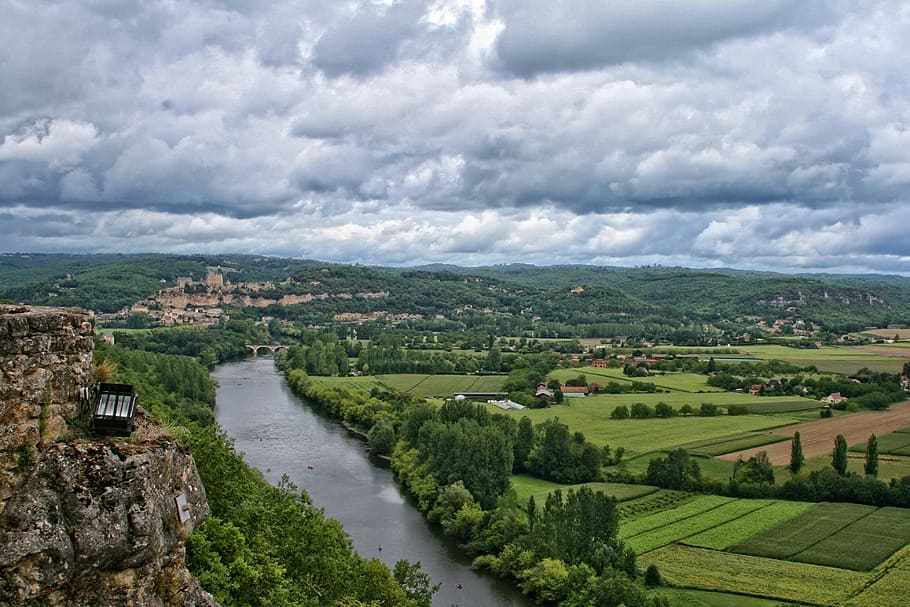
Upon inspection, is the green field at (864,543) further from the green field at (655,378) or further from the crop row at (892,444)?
the green field at (655,378)

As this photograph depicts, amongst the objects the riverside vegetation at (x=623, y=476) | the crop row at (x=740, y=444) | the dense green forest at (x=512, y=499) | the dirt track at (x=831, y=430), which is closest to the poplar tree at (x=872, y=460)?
the riverside vegetation at (x=623, y=476)

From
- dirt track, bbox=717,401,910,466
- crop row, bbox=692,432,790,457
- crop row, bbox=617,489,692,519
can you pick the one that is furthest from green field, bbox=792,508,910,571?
crop row, bbox=692,432,790,457

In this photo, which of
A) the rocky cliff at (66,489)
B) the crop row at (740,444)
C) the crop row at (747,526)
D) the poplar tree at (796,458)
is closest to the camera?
the rocky cliff at (66,489)

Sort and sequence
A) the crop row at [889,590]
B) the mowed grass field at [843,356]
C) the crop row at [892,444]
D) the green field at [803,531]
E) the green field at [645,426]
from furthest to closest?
1. the mowed grass field at [843,356]
2. the green field at [645,426]
3. the crop row at [892,444]
4. the green field at [803,531]
5. the crop row at [889,590]

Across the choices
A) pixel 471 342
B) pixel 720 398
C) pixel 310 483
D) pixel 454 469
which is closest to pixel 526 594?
pixel 454 469

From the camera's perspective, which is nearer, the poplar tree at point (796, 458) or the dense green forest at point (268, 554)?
the dense green forest at point (268, 554)

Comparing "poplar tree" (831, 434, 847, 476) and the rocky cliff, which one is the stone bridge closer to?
"poplar tree" (831, 434, 847, 476)

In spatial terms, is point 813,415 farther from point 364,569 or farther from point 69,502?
point 69,502
